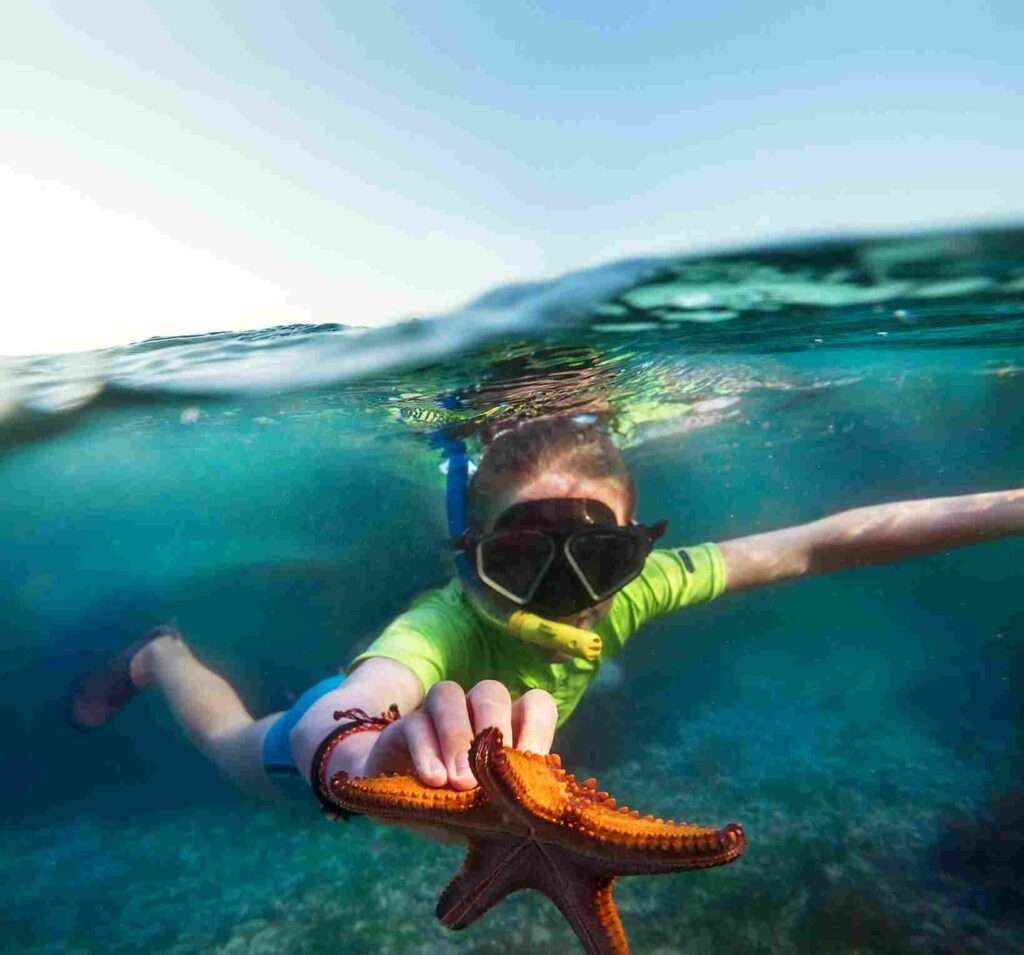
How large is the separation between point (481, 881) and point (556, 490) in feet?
11.3

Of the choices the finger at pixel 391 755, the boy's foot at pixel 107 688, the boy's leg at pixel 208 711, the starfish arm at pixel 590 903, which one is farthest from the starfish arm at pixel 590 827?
the boy's foot at pixel 107 688

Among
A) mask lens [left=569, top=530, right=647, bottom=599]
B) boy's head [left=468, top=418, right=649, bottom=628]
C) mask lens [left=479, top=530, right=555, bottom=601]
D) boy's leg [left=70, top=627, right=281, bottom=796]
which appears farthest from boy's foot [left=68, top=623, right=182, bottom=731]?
mask lens [left=569, top=530, right=647, bottom=599]

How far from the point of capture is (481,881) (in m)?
2.07

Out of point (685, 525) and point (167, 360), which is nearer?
point (167, 360)

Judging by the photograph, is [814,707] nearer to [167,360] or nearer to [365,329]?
[365,329]

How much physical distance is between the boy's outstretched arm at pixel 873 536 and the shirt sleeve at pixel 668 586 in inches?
6.2

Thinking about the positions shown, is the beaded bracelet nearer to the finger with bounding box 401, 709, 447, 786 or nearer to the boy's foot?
the finger with bounding box 401, 709, 447, 786

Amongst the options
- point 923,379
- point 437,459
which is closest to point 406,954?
point 437,459

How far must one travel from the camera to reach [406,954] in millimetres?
6398

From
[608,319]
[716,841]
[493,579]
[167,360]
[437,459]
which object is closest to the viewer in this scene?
[716,841]

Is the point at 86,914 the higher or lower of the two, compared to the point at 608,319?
lower

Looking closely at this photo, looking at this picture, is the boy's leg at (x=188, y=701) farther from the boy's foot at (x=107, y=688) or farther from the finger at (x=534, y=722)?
the finger at (x=534, y=722)

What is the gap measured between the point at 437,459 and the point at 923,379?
11.8 metres

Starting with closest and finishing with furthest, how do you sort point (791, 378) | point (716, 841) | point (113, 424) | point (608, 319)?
point (716, 841) → point (608, 319) → point (113, 424) → point (791, 378)
